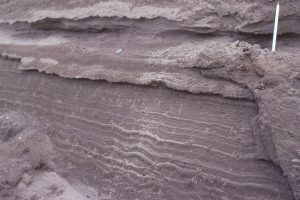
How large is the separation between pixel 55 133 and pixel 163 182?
2.49 ft

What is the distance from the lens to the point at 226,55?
1566mm

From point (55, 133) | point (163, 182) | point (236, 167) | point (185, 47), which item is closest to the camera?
point (236, 167)

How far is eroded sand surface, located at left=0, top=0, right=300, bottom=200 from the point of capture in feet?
4.75

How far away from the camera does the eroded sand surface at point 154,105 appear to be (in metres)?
1.45

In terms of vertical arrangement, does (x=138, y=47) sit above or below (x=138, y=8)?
below

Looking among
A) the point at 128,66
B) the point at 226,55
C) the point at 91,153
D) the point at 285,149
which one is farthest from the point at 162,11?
the point at 285,149

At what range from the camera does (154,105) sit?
1.75 metres

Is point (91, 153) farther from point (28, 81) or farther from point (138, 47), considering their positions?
point (28, 81)

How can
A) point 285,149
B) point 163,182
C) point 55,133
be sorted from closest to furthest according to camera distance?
point 285,149 < point 163,182 < point 55,133

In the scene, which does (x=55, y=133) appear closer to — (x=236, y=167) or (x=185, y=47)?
(x=185, y=47)

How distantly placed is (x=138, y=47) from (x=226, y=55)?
541 millimetres

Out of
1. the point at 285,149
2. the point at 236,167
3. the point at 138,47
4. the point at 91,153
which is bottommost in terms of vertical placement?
the point at 91,153

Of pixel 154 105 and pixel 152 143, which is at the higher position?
pixel 154 105

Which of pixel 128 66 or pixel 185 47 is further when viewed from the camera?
pixel 128 66
